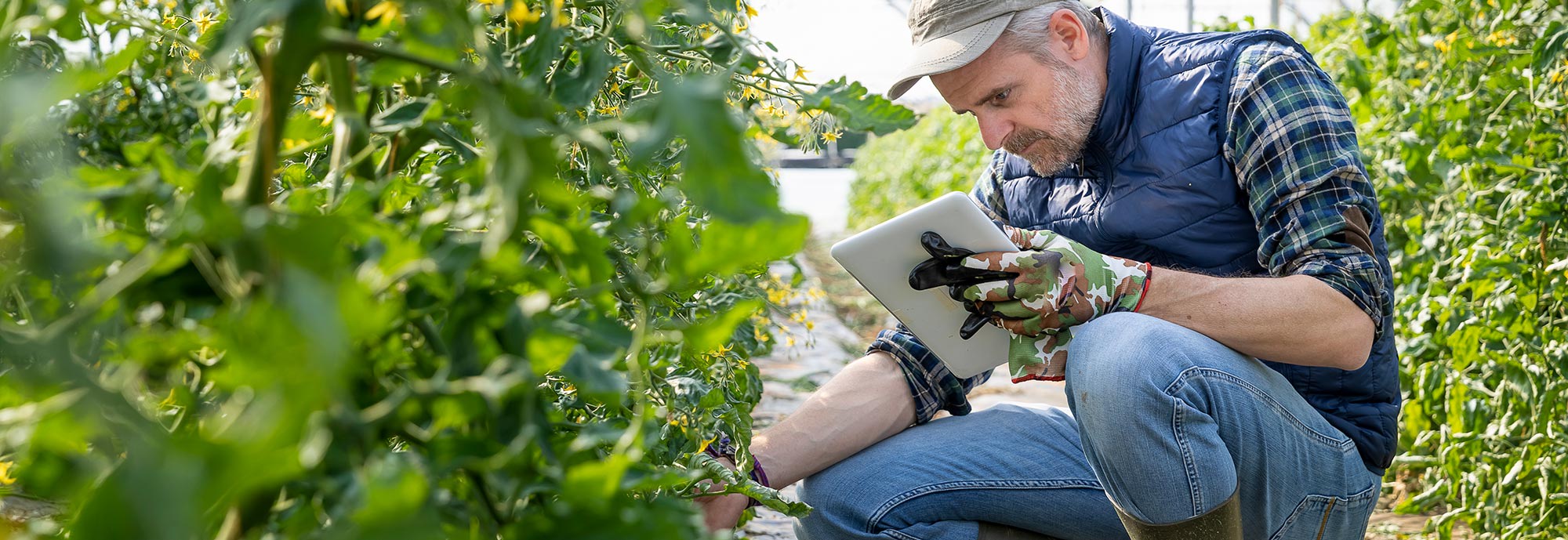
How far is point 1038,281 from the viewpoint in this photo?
5.91ft

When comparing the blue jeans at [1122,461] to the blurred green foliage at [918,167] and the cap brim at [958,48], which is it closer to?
the cap brim at [958,48]

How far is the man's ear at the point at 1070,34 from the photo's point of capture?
2.23 m

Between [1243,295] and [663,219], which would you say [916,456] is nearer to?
[1243,295]

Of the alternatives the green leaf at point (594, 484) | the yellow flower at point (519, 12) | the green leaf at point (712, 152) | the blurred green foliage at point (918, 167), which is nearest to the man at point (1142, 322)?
the yellow flower at point (519, 12)

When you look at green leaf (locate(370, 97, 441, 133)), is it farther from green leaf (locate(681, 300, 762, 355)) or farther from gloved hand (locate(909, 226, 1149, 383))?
gloved hand (locate(909, 226, 1149, 383))

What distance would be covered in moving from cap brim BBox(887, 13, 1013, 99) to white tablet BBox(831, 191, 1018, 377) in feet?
1.24

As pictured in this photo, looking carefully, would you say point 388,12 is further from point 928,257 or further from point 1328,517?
point 1328,517

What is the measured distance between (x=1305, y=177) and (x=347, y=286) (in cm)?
175

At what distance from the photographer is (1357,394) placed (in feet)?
6.63

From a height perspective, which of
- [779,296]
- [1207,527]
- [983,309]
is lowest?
[779,296]

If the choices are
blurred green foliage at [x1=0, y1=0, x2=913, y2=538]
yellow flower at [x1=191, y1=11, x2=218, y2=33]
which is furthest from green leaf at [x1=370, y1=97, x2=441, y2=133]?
yellow flower at [x1=191, y1=11, x2=218, y2=33]

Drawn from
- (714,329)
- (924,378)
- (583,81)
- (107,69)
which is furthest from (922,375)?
(107,69)

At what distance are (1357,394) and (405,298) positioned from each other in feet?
5.95

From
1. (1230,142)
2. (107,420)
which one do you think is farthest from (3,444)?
(1230,142)
